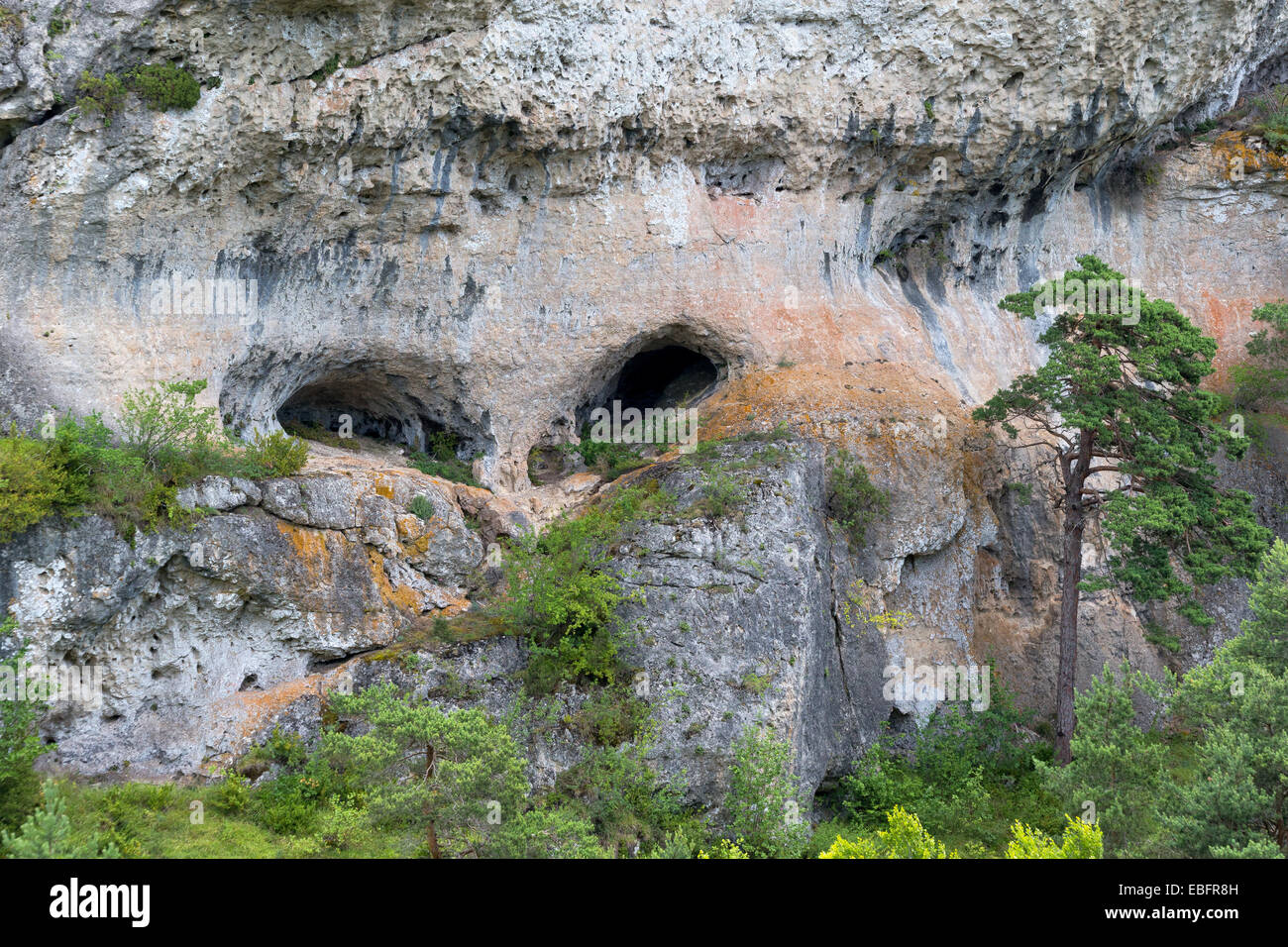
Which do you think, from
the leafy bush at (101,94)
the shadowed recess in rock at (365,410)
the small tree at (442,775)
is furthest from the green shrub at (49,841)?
the shadowed recess in rock at (365,410)

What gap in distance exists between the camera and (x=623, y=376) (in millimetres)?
21672

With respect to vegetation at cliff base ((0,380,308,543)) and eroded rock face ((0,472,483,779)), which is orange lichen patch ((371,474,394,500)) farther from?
vegetation at cliff base ((0,380,308,543))

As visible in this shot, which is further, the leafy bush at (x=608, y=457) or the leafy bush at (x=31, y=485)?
the leafy bush at (x=608, y=457)

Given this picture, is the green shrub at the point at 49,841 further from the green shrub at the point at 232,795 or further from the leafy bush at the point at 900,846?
the leafy bush at the point at 900,846

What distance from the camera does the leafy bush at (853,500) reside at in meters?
17.2

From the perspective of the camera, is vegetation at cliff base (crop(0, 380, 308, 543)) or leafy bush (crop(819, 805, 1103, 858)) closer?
leafy bush (crop(819, 805, 1103, 858))

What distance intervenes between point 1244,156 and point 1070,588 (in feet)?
44.8

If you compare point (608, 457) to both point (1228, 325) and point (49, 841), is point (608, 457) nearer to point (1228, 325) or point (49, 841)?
point (49, 841)

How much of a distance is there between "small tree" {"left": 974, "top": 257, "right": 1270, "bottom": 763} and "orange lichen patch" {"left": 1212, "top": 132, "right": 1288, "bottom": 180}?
980 centimetres

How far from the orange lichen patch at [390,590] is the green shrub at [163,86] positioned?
311 inches

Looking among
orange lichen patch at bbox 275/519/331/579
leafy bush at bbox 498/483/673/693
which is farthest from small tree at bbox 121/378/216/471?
leafy bush at bbox 498/483/673/693

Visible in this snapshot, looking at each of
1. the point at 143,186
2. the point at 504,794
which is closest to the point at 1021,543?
the point at 504,794

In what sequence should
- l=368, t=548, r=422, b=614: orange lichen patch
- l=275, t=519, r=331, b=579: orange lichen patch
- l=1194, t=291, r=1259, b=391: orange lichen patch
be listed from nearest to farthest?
l=275, t=519, r=331, b=579: orange lichen patch, l=368, t=548, r=422, b=614: orange lichen patch, l=1194, t=291, r=1259, b=391: orange lichen patch

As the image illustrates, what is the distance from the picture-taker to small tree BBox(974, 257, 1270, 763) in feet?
48.0
